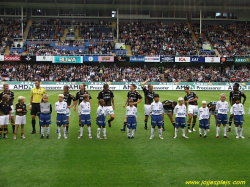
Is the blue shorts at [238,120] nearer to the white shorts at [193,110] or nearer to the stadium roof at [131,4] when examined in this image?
the white shorts at [193,110]

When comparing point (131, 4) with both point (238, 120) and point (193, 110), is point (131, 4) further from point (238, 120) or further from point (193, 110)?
point (238, 120)

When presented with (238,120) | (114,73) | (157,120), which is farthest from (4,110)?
(114,73)

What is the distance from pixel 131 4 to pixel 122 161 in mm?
51275

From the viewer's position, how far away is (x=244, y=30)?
59469 mm

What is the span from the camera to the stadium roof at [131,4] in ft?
179

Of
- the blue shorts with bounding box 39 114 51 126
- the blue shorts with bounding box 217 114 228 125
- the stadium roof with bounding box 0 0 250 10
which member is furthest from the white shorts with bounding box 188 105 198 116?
the stadium roof with bounding box 0 0 250 10

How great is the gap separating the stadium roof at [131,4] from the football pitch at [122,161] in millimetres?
47542

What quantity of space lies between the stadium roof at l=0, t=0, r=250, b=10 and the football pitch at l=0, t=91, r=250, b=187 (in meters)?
47.5

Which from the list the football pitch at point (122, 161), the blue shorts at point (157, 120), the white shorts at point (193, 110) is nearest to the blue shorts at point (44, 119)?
the football pitch at point (122, 161)

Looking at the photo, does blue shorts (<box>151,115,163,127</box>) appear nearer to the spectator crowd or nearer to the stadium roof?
the spectator crowd

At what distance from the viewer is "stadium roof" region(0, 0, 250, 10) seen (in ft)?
179

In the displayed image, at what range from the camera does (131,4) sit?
55750 mm

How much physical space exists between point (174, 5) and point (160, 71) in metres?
14.4

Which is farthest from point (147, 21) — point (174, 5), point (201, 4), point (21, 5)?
point (21, 5)
